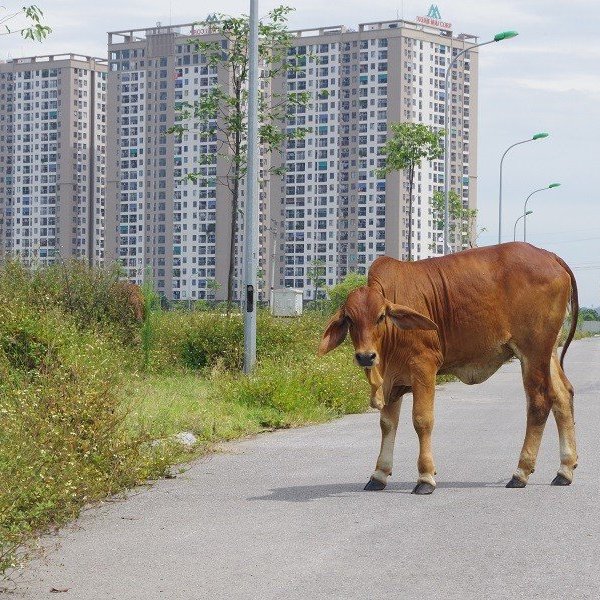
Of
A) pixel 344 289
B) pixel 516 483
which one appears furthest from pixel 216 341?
pixel 344 289

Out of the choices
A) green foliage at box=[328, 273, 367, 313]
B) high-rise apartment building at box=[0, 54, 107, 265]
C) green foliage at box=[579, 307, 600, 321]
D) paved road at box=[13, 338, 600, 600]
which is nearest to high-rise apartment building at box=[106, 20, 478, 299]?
high-rise apartment building at box=[0, 54, 107, 265]

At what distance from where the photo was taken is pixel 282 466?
1257 cm

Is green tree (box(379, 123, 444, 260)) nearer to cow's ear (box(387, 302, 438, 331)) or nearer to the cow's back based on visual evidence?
the cow's back

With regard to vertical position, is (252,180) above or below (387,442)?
above

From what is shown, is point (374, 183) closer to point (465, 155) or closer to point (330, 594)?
point (465, 155)

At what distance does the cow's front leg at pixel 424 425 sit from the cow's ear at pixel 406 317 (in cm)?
42

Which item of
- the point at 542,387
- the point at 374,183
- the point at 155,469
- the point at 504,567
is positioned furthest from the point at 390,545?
the point at 374,183

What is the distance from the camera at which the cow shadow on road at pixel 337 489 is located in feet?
34.4

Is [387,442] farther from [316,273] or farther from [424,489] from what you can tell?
[316,273]

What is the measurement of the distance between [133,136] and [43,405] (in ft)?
524

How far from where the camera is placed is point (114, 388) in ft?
40.1

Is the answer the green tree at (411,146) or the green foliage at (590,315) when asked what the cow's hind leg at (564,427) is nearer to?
the green tree at (411,146)

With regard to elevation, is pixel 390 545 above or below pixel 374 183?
below

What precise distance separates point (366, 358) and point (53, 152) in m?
172
